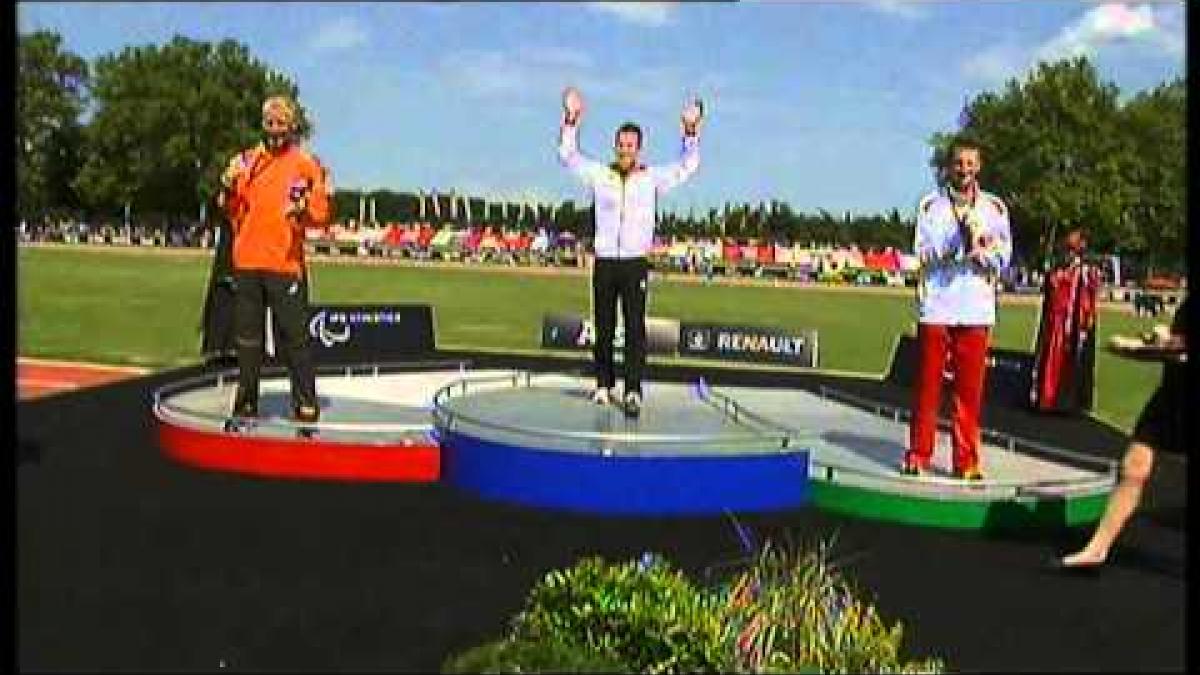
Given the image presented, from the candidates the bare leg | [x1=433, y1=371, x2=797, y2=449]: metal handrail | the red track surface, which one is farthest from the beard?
the bare leg

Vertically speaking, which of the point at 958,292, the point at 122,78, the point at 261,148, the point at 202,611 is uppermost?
the point at 122,78

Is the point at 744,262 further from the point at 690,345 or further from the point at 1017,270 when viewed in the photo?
the point at 690,345

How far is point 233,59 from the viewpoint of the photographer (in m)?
36.3

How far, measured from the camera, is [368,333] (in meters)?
14.1

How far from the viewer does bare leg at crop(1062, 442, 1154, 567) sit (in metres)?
5.44

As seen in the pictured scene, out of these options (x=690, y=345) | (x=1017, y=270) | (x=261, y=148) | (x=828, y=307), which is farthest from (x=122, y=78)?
(x=261, y=148)

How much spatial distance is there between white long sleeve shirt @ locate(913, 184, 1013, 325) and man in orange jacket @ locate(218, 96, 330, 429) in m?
3.50

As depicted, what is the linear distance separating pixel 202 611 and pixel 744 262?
36542mm

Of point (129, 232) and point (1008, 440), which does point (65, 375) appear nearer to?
point (1008, 440)

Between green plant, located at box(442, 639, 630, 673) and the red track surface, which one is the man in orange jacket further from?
green plant, located at box(442, 639, 630, 673)

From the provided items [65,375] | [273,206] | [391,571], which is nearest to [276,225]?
[273,206]

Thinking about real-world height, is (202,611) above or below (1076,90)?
below

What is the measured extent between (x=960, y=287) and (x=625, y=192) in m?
2.35

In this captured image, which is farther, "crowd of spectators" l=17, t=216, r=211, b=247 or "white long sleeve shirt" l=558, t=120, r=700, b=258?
"crowd of spectators" l=17, t=216, r=211, b=247
